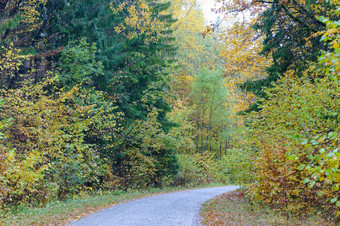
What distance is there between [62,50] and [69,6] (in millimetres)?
2723

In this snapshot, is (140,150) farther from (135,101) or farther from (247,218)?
(247,218)

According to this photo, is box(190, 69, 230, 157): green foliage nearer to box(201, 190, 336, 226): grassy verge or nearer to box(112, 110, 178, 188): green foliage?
box(112, 110, 178, 188): green foliage

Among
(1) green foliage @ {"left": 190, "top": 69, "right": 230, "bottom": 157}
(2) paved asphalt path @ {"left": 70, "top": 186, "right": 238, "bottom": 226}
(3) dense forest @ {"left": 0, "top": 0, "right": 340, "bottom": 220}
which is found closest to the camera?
(2) paved asphalt path @ {"left": 70, "top": 186, "right": 238, "bottom": 226}

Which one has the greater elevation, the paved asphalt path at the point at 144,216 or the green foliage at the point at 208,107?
the green foliage at the point at 208,107

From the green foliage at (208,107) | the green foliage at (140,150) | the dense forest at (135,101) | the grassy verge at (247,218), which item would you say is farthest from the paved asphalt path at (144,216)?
the green foliage at (208,107)

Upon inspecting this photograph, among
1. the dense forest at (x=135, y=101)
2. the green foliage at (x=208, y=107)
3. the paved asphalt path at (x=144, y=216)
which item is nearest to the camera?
the paved asphalt path at (x=144, y=216)

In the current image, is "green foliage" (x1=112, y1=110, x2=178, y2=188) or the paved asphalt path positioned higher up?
"green foliage" (x1=112, y1=110, x2=178, y2=188)

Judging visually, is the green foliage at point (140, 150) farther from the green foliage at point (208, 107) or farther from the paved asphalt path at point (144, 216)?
the green foliage at point (208, 107)

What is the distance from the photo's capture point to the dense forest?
827 centimetres

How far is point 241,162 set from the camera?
10977 mm

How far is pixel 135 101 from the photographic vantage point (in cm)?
1841

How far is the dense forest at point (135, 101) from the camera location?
8273 mm

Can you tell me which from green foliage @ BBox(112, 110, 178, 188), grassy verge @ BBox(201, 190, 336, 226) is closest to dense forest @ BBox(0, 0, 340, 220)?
green foliage @ BBox(112, 110, 178, 188)

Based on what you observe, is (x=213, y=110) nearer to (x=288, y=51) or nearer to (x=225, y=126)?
(x=225, y=126)
